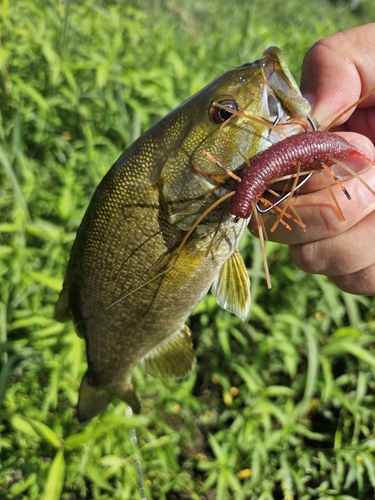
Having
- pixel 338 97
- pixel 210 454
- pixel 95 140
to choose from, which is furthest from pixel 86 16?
pixel 210 454

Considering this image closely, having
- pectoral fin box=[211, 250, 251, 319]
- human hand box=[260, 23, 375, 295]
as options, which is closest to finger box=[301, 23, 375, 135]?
human hand box=[260, 23, 375, 295]

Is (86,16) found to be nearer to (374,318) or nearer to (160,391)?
(160,391)

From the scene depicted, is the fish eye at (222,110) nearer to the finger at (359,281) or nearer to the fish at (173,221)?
the fish at (173,221)

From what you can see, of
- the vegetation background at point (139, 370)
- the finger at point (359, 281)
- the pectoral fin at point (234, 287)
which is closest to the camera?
the pectoral fin at point (234, 287)

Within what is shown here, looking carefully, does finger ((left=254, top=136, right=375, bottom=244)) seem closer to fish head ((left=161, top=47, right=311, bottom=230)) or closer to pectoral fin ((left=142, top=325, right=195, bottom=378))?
fish head ((left=161, top=47, right=311, bottom=230))

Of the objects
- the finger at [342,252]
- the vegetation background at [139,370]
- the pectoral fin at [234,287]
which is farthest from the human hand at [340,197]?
the vegetation background at [139,370]

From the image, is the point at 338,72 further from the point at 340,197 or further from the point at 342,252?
the point at 342,252
